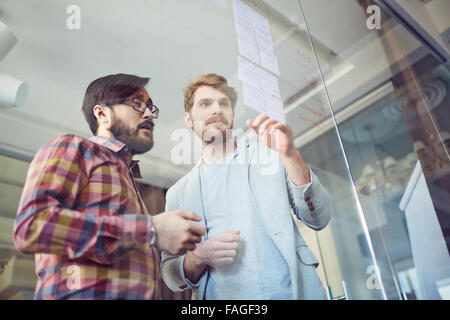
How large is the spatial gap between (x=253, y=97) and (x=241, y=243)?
0.43 m

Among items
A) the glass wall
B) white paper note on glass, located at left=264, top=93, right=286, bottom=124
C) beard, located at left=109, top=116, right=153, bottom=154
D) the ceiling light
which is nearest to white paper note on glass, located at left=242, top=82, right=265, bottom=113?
white paper note on glass, located at left=264, top=93, right=286, bottom=124

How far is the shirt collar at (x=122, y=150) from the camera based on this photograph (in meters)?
0.82

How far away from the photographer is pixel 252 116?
104cm

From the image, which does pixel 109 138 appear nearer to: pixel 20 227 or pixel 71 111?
pixel 71 111

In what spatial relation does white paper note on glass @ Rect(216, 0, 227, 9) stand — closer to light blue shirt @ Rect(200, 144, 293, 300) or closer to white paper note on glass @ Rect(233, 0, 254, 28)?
white paper note on glass @ Rect(233, 0, 254, 28)

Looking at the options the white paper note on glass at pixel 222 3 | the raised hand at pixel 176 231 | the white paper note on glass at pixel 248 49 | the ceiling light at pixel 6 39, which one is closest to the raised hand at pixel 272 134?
the white paper note on glass at pixel 248 49

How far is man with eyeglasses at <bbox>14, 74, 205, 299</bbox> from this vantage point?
0.68m

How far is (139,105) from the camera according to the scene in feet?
2.87

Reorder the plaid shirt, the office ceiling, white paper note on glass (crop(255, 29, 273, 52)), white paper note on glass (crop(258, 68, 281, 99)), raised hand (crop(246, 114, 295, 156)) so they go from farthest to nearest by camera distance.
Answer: white paper note on glass (crop(255, 29, 273, 52))
white paper note on glass (crop(258, 68, 281, 99))
raised hand (crop(246, 114, 295, 156))
the office ceiling
the plaid shirt

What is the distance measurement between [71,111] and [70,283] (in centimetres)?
36

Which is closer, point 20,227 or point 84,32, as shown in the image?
point 20,227

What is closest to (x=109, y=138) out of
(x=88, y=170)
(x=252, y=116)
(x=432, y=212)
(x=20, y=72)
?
(x=88, y=170)

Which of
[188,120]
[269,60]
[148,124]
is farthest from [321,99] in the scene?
[148,124]

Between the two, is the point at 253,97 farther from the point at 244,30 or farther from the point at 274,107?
the point at 244,30
